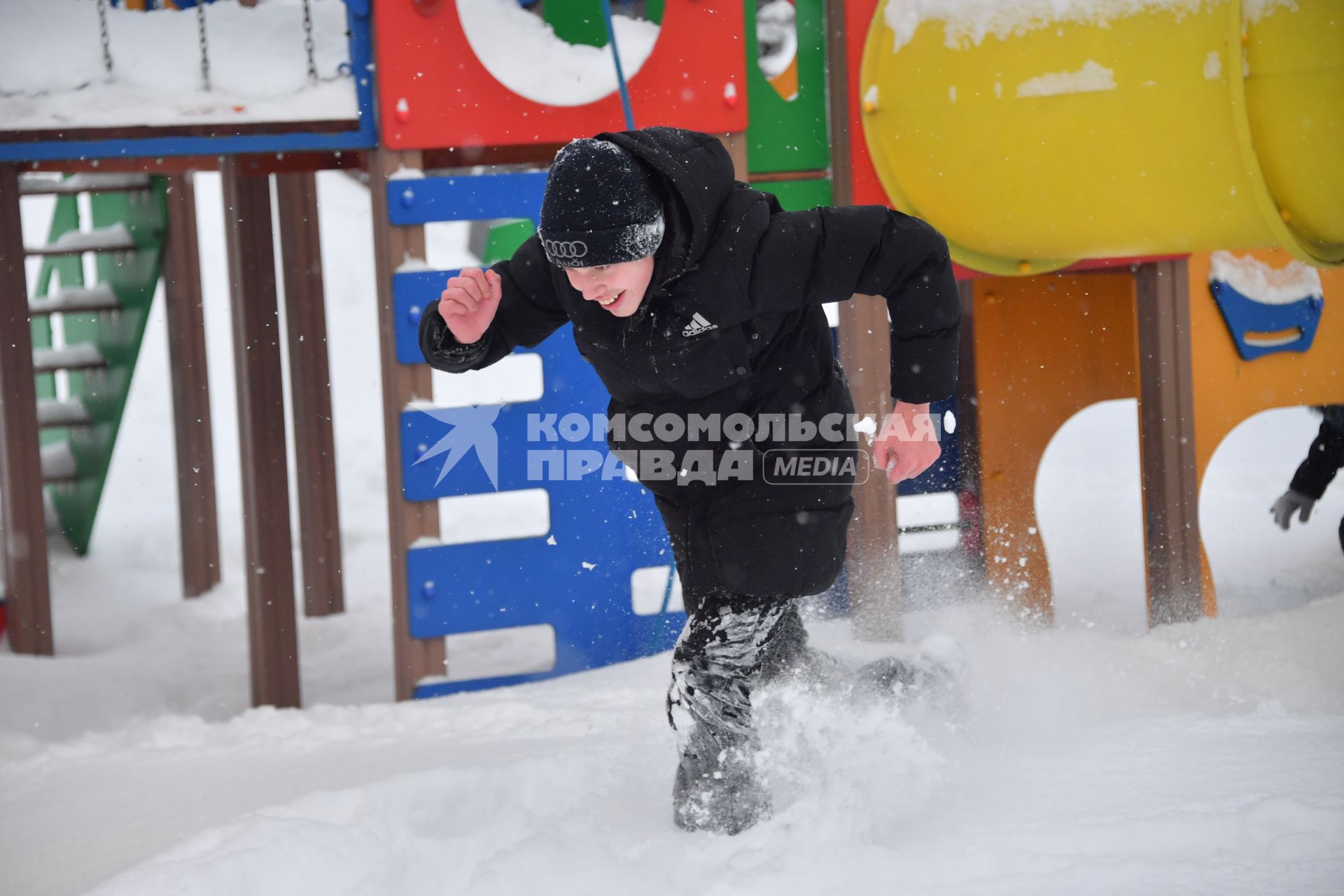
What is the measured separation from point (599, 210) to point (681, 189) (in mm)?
137

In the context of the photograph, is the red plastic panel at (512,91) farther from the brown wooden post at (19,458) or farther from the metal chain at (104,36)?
the brown wooden post at (19,458)

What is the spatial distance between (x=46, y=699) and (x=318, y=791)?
1.66 metres

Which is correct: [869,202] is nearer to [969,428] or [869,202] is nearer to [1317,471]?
[969,428]

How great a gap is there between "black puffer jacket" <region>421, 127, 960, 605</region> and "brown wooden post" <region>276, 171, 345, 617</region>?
246 centimetres

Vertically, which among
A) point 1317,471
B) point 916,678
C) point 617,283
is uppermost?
point 617,283

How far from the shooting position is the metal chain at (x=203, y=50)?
3045mm

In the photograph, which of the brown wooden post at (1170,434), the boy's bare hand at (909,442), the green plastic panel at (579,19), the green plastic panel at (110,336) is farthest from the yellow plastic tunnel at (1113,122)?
the green plastic panel at (110,336)

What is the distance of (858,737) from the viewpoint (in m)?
2.24

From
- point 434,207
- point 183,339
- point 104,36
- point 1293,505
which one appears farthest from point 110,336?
point 1293,505

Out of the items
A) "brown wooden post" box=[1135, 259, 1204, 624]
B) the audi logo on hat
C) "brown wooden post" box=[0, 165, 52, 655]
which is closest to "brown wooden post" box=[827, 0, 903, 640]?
"brown wooden post" box=[1135, 259, 1204, 624]

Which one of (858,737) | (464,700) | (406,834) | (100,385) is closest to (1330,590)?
(858,737)

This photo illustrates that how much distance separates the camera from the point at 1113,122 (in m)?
2.64

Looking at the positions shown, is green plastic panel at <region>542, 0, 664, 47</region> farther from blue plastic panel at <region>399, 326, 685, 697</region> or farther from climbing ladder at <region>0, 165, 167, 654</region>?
climbing ladder at <region>0, 165, 167, 654</region>

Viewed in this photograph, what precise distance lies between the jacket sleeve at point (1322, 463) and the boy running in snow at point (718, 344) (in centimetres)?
215
